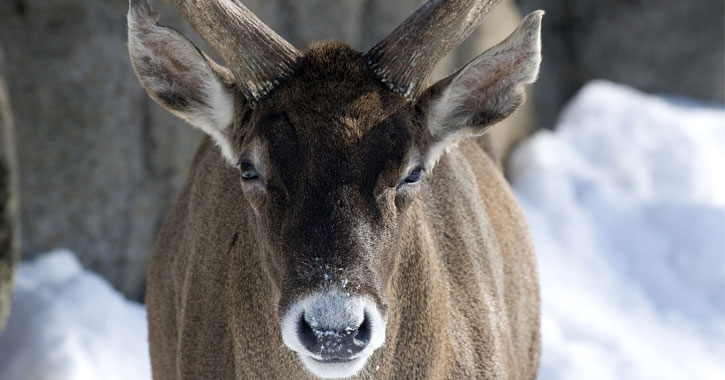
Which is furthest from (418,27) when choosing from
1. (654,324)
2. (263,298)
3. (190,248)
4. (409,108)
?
(654,324)

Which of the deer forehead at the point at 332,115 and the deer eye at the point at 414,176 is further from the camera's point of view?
the deer eye at the point at 414,176

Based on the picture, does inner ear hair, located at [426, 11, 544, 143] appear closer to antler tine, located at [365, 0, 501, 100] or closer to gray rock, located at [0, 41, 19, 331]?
antler tine, located at [365, 0, 501, 100]

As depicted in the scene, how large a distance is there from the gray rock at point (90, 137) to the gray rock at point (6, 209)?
1.72m

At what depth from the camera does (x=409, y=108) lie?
12.5 ft

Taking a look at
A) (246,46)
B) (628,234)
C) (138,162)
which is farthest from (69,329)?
(628,234)

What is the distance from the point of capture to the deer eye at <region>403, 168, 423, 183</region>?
369cm

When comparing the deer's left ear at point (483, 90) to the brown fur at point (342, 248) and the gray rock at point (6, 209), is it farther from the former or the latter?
the gray rock at point (6, 209)

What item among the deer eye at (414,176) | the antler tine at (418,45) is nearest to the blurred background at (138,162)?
the antler tine at (418,45)

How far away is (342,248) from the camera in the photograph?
335 centimetres

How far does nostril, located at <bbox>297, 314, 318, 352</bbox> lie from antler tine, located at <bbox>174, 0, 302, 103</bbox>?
1.01 meters

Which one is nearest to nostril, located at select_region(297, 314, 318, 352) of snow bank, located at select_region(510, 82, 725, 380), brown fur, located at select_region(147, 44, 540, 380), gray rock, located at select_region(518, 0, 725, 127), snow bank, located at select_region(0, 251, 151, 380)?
brown fur, located at select_region(147, 44, 540, 380)

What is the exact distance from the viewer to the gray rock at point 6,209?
580 centimetres

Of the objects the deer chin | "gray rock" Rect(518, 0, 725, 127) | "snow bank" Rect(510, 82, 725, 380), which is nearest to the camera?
the deer chin

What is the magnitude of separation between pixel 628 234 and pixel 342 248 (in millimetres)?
6813
